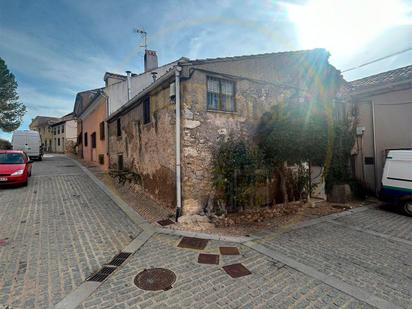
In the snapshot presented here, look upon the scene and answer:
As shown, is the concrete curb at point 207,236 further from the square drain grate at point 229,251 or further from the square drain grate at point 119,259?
the square drain grate at point 119,259

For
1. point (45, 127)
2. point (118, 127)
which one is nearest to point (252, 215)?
point (118, 127)

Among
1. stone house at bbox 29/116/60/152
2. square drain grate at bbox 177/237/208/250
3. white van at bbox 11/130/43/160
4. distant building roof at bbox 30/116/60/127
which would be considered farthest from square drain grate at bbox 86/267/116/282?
distant building roof at bbox 30/116/60/127

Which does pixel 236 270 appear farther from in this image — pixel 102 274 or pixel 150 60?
pixel 150 60

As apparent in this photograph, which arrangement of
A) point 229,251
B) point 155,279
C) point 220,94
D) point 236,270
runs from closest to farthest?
point 155,279 < point 236,270 < point 229,251 < point 220,94

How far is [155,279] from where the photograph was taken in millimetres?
3363

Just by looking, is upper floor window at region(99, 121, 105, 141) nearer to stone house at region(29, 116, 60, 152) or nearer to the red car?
the red car

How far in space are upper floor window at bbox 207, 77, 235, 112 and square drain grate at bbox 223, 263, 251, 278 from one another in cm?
436

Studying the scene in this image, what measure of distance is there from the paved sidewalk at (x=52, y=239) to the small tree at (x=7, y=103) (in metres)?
21.3

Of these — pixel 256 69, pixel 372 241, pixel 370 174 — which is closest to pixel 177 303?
pixel 372 241

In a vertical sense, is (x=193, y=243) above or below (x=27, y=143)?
below

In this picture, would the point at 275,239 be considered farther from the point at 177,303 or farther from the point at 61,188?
the point at 61,188

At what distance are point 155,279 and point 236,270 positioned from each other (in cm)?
134

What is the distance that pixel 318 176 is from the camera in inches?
361

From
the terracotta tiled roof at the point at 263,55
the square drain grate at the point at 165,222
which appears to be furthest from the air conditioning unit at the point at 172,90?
the square drain grate at the point at 165,222
